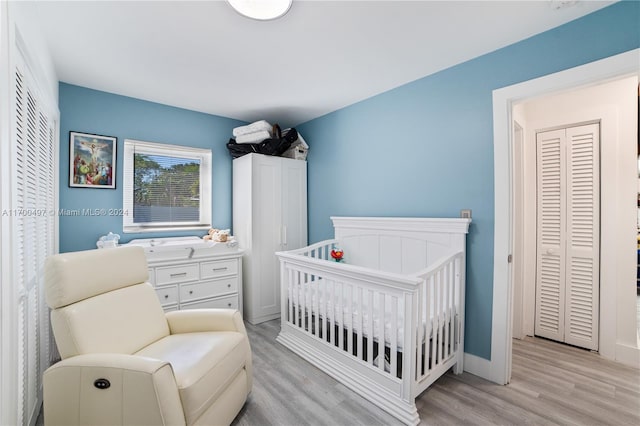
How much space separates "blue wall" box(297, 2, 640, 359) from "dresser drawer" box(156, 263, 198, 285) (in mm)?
1675

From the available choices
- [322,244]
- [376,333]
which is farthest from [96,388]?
[322,244]

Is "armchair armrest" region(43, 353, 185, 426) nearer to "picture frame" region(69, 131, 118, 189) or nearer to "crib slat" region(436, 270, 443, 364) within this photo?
"crib slat" region(436, 270, 443, 364)

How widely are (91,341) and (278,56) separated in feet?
6.91

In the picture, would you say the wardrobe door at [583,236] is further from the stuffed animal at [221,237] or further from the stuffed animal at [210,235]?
the stuffed animal at [210,235]

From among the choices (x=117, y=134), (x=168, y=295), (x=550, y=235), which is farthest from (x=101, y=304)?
(x=550, y=235)

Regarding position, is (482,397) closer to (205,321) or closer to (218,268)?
(205,321)

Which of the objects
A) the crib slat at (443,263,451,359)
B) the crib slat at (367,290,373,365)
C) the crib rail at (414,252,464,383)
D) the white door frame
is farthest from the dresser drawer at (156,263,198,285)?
the white door frame

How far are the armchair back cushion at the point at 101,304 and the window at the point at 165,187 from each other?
4.38ft

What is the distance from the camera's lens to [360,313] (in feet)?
6.49

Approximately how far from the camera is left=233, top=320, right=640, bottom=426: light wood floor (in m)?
1.69

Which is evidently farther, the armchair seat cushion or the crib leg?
the crib leg

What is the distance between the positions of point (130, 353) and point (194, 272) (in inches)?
51.1

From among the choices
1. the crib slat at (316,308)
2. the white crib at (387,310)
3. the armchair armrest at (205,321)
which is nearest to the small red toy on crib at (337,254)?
the white crib at (387,310)

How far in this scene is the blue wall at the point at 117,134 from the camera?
2.56m
